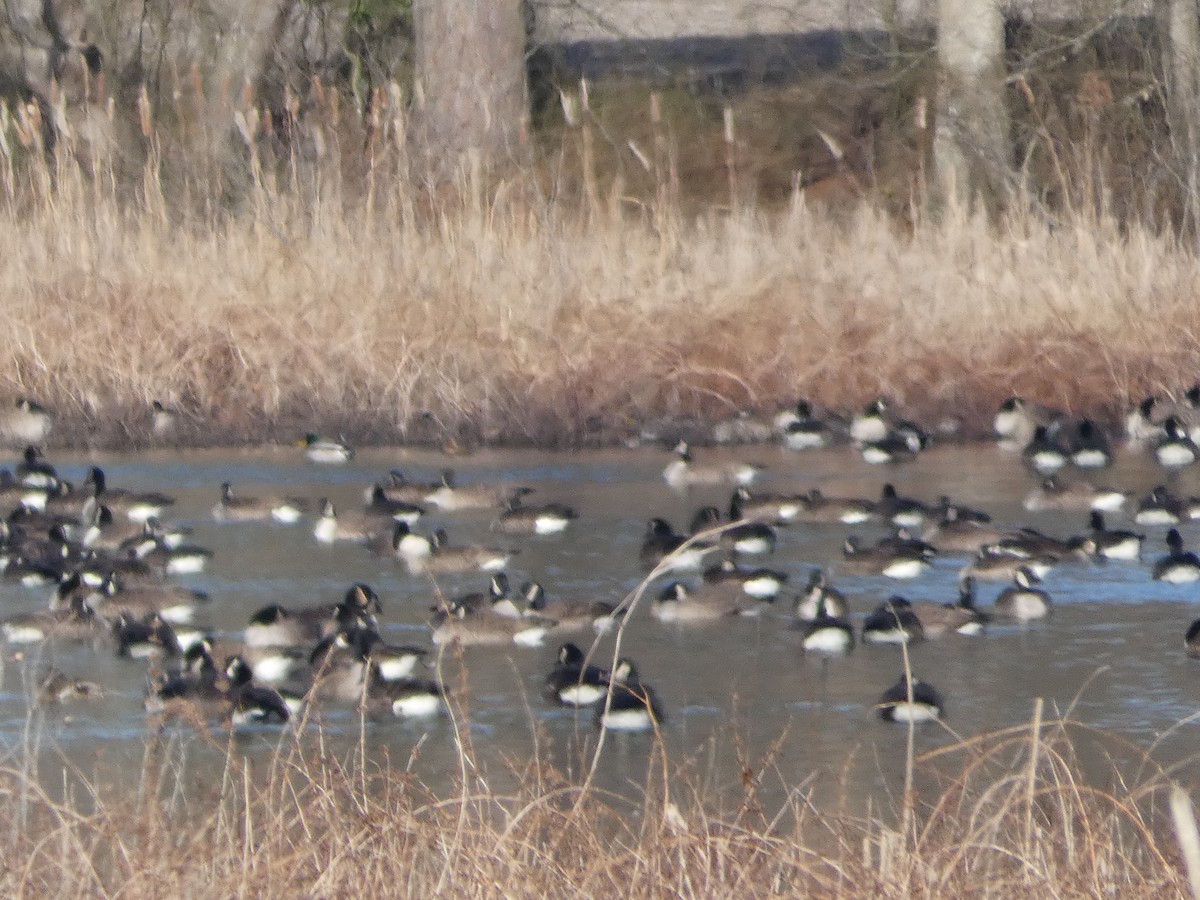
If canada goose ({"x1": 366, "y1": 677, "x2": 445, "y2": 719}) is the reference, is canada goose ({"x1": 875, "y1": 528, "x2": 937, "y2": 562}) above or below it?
below

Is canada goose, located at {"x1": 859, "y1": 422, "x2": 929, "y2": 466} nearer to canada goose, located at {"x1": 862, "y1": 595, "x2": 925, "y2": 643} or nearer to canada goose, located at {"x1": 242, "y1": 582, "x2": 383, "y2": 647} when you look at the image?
canada goose, located at {"x1": 862, "y1": 595, "x2": 925, "y2": 643}

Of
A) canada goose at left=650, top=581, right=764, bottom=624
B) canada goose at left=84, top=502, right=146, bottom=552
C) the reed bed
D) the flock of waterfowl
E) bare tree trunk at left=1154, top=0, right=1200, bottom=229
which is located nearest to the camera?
the reed bed

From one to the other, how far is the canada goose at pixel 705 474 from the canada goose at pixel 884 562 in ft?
8.11

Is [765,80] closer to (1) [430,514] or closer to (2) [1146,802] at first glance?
(1) [430,514]

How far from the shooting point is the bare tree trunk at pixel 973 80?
18531 millimetres

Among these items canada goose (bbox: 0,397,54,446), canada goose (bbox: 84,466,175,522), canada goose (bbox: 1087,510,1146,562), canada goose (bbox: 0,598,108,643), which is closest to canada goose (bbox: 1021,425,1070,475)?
canada goose (bbox: 1087,510,1146,562)

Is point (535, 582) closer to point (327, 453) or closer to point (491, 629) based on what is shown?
point (491, 629)

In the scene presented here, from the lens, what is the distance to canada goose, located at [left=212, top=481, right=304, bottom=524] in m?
10.2

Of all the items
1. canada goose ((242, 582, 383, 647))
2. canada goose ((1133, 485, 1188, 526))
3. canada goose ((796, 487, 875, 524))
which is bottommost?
canada goose ((1133, 485, 1188, 526))

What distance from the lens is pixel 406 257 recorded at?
13.5 meters

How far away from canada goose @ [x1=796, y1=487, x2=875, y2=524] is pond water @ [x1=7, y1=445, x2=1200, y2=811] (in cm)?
5

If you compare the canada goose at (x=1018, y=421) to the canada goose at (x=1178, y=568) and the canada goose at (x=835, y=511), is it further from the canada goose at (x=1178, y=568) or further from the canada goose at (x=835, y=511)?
the canada goose at (x=1178, y=568)

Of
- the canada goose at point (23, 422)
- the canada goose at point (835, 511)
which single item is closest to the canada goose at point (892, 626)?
the canada goose at point (835, 511)

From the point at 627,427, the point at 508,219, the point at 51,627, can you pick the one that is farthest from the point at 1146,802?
the point at 508,219
